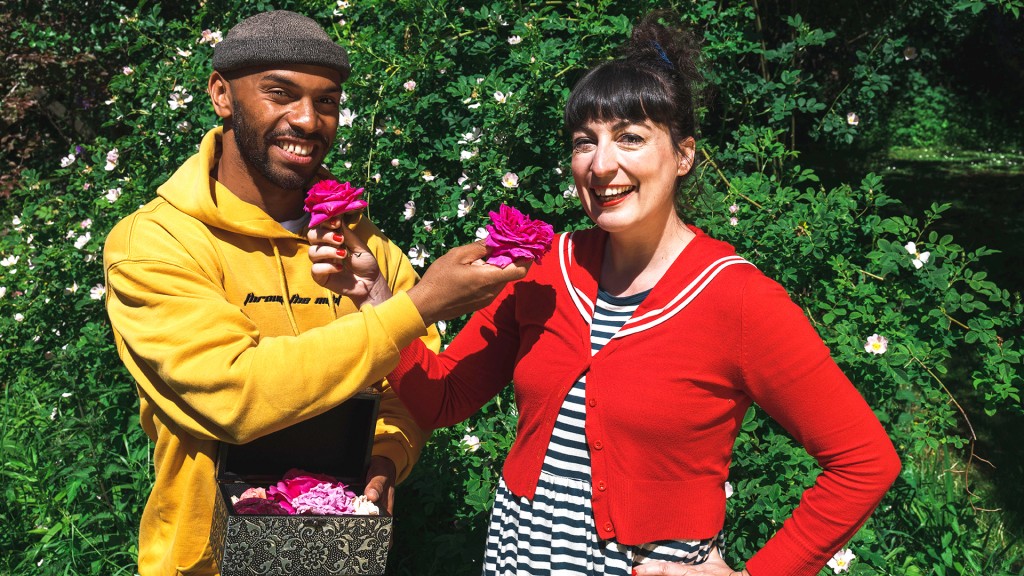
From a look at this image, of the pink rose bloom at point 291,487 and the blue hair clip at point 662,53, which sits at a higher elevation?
the blue hair clip at point 662,53

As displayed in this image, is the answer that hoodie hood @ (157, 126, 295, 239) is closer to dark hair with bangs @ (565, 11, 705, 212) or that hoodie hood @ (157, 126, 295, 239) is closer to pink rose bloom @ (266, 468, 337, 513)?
pink rose bloom @ (266, 468, 337, 513)

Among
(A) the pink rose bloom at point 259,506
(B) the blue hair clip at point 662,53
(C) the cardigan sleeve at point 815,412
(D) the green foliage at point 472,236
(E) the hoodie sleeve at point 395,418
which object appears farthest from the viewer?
(D) the green foliage at point 472,236

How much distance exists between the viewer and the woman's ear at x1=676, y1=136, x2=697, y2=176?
219cm

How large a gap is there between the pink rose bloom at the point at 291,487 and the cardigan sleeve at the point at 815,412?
96 centimetres

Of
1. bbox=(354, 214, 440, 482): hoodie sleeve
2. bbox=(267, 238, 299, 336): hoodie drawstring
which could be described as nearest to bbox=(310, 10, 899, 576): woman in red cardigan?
bbox=(267, 238, 299, 336): hoodie drawstring

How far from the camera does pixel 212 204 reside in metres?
2.20

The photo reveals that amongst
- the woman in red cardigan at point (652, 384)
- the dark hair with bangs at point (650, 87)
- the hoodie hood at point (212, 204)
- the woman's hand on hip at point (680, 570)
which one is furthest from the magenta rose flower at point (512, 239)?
the woman's hand on hip at point (680, 570)

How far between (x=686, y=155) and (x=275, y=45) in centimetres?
95

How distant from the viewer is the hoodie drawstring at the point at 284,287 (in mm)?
2268

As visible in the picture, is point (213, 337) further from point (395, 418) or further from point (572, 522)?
point (572, 522)

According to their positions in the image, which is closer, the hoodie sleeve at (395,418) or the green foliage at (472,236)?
the hoodie sleeve at (395,418)

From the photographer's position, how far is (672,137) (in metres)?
2.14

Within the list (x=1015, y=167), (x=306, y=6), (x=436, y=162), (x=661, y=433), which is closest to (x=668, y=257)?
(x=661, y=433)

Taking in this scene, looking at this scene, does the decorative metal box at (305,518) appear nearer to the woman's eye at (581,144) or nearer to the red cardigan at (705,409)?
the red cardigan at (705,409)
